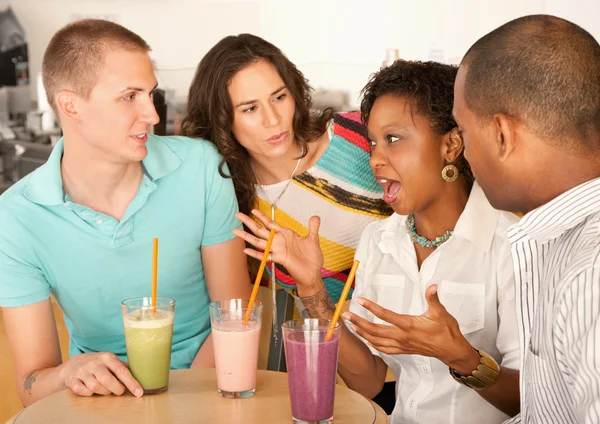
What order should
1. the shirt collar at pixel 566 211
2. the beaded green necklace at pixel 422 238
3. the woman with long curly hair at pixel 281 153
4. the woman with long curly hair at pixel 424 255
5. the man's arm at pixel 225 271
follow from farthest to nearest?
1. the woman with long curly hair at pixel 281 153
2. the man's arm at pixel 225 271
3. the beaded green necklace at pixel 422 238
4. the woman with long curly hair at pixel 424 255
5. the shirt collar at pixel 566 211

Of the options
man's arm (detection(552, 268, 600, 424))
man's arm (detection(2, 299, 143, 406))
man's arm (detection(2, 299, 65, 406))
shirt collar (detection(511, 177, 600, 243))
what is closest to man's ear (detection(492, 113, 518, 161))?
shirt collar (detection(511, 177, 600, 243))

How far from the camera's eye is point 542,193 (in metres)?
1.31

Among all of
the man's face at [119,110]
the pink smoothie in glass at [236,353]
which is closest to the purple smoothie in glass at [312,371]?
the pink smoothie in glass at [236,353]

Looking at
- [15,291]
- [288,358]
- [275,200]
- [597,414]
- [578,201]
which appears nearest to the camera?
[597,414]

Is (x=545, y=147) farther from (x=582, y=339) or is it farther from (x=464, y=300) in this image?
(x=464, y=300)

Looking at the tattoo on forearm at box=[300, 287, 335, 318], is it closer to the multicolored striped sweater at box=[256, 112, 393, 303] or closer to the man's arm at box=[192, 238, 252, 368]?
the man's arm at box=[192, 238, 252, 368]

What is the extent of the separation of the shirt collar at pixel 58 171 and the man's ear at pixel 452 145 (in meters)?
0.71

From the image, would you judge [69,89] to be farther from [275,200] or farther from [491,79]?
[491,79]

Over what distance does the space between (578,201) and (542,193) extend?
72 mm

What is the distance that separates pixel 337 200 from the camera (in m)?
2.35

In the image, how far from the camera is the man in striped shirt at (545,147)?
1.27m

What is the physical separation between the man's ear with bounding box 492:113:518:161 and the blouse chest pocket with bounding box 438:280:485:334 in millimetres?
534

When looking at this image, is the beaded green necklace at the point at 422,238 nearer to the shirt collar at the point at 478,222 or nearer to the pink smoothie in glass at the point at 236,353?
the shirt collar at the point at 478,222

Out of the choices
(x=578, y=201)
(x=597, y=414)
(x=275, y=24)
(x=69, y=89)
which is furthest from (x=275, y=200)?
(x=275, y=24)
